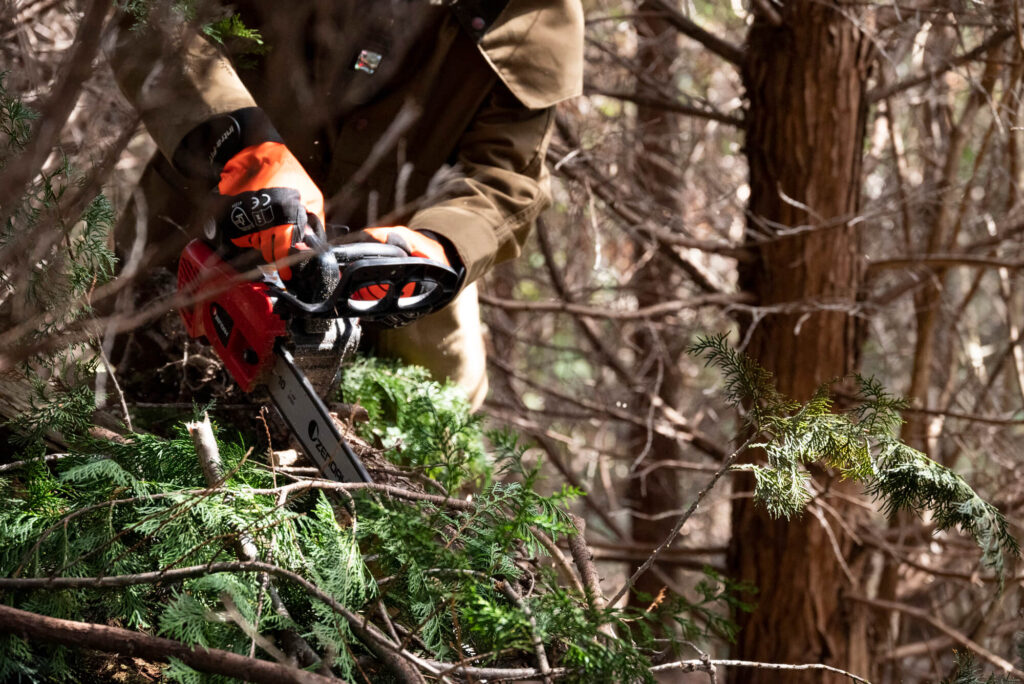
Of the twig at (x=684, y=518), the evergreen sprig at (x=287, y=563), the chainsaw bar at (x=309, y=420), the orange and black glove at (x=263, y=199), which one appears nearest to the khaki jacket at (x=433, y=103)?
the orange and black glove at (x=263, y=199)

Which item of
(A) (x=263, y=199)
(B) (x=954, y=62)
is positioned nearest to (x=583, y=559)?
(A) (x=263, y=199)

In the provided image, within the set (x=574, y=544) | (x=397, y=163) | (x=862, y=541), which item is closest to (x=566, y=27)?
(x=397, y=163)

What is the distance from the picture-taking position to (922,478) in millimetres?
1566

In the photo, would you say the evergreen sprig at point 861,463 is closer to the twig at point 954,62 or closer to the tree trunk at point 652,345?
the twig at point 954,62

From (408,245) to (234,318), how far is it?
46 centimetres

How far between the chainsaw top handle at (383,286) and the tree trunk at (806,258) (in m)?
1.68

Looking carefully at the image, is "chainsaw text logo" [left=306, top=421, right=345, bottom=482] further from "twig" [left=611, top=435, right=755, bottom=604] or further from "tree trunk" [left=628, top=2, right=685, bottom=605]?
"tree trunk" [left=628, top=2, right=685, bottom=605]

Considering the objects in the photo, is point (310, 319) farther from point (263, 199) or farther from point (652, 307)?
point (652, 307)

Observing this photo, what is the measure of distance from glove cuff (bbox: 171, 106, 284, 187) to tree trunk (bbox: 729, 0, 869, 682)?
202 cm

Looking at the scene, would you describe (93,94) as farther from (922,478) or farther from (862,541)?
(862,541)

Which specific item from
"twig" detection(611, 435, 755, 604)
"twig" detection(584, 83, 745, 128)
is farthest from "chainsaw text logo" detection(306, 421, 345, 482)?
"twig" detection(584, 83, 745, 128)

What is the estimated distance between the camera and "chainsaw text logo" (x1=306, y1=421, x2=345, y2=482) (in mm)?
1979

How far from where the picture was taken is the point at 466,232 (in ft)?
8.00

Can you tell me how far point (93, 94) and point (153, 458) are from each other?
1.19 metres
